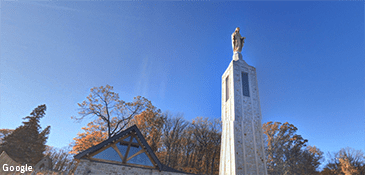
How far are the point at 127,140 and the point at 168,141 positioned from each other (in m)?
17.0

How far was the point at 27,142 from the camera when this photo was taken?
24906 millimetres

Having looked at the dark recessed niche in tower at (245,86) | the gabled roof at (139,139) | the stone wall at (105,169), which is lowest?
the stone wall at (105,169)

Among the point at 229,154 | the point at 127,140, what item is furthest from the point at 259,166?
the point at 127,140

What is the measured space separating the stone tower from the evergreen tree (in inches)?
1085

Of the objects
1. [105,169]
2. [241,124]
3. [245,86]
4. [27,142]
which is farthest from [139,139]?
[27,142]

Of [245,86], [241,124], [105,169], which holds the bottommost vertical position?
[105,169]

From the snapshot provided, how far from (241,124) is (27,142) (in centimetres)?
3002

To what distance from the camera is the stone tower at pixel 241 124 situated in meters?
13.0

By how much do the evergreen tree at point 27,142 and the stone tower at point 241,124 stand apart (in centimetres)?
2757

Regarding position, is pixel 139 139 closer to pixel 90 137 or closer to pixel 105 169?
pixel 105 169

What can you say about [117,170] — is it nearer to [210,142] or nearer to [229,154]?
[229,154]

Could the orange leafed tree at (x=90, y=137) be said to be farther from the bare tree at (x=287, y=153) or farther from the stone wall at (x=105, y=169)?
the bare tree at (x=287, y=153)

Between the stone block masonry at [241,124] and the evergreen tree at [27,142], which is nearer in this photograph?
the stone block masonry at [241,124]

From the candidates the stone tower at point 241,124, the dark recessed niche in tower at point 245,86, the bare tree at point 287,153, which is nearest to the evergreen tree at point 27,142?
the stone tower at point 241,124
